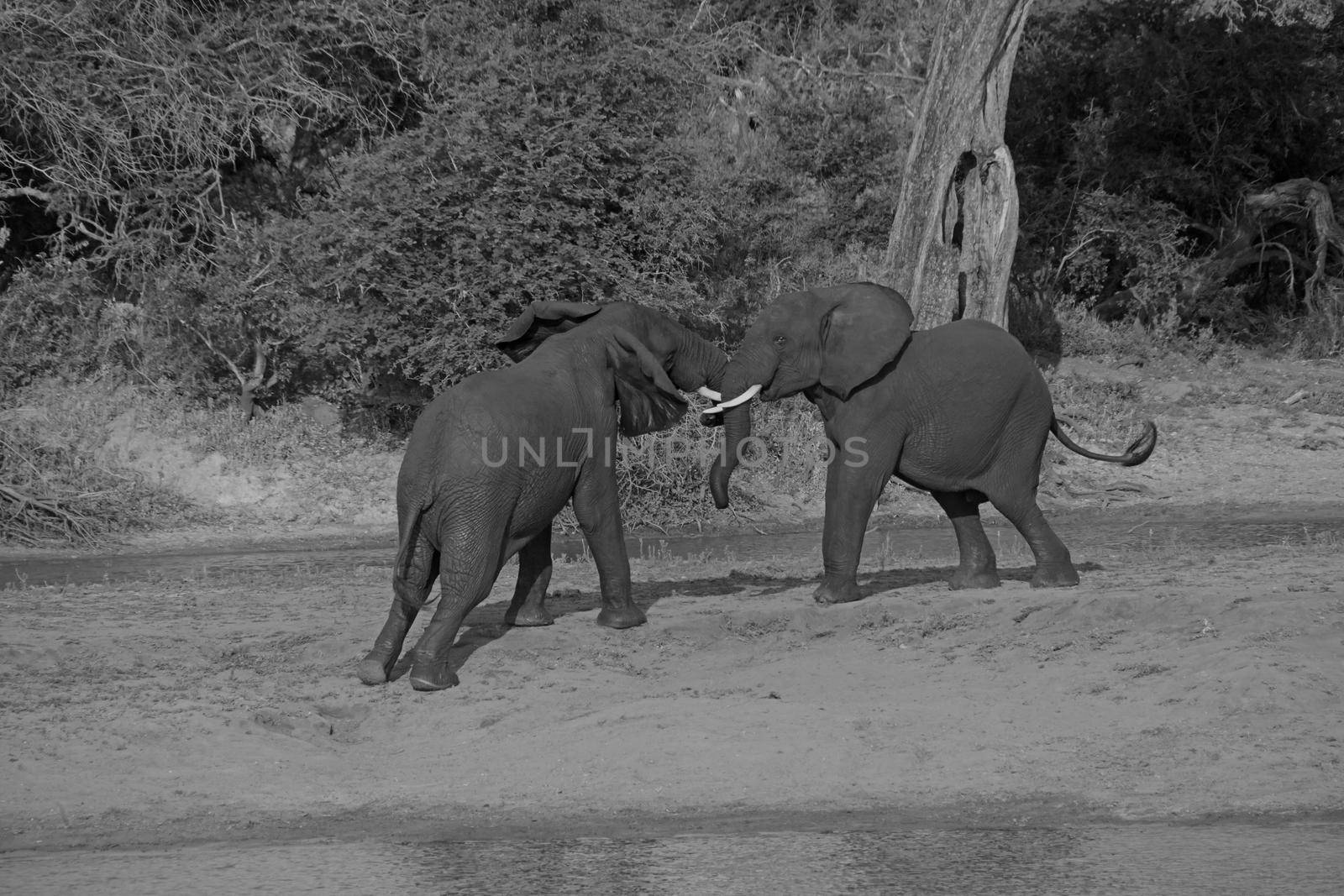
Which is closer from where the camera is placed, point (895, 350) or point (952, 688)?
point (952, 688)

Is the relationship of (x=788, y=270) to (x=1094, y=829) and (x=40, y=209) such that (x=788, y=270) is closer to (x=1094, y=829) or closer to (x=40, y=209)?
(x=40, y=209)

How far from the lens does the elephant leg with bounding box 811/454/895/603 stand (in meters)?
9.88

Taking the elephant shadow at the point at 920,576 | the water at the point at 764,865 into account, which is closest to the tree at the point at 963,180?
the elephant shadow at the point at 920,576

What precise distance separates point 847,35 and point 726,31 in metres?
1.86

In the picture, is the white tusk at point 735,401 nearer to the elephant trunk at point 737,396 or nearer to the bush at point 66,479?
the elephant trunk at point 737,396

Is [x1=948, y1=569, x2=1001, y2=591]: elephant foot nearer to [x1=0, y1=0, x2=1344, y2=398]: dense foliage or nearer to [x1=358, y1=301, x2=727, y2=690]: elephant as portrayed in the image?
[x1=358, y1=301, x2=727, y2=690]: elephant

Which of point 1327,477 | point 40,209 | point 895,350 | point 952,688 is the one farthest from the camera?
point 40,209

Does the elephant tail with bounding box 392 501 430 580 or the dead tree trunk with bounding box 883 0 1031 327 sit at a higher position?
the dead tree trunk with bounding box 883 0 1031 327

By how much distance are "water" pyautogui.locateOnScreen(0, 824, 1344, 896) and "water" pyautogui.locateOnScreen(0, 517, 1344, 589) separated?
6.14 metres

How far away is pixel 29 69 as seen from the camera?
18625 millimetres

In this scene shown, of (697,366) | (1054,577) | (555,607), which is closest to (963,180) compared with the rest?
(1054,577)

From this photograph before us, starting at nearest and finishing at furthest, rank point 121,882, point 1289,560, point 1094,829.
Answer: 1. point 121,882
2. point 1094,829
3. point 1289,560

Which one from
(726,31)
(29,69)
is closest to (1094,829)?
(29,69)

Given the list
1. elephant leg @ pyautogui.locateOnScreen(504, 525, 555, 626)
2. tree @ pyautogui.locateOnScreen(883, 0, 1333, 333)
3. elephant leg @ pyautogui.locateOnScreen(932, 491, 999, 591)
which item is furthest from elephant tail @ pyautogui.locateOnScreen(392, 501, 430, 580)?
tree @ pyautogui.locateOnScreen(883, 0, 1333, 333)
